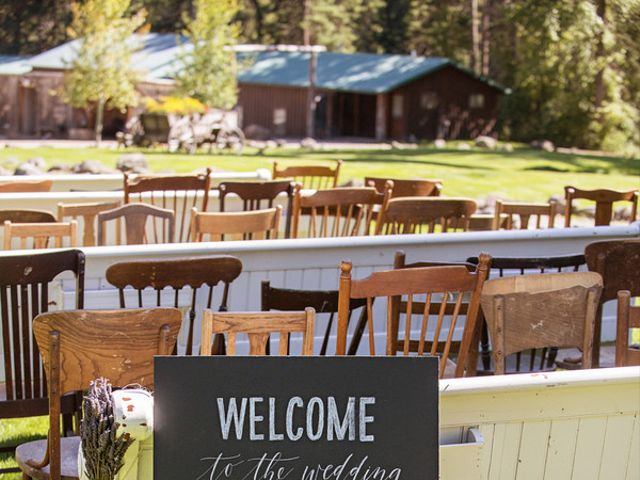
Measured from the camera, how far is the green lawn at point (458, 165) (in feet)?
59.7

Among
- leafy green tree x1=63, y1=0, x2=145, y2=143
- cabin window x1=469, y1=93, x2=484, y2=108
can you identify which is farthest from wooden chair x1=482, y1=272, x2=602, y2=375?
cabin window x1=469, y1=93, x2=484, y2=108

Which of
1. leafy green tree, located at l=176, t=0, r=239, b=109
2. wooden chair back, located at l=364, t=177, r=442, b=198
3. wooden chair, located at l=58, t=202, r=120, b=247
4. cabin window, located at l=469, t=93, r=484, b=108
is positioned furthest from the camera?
cabin window, located at l=469, t=93, r=484, b=108

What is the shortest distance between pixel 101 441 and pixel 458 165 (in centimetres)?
1938

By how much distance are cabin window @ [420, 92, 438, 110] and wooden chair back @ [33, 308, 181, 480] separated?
116 feet

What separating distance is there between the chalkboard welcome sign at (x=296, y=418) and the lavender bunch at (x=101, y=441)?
0.10 m

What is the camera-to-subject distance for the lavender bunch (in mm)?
2879

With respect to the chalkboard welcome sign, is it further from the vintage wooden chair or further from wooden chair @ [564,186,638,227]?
wooden chair @ [564,186,638,227]

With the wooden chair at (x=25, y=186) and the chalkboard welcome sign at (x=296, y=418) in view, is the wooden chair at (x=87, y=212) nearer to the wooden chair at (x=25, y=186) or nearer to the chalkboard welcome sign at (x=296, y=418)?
the wooden chair at (x=25, y=186)

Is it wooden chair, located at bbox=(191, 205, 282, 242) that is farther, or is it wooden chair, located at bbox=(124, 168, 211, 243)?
wooden chair, located at bbox=(124, 168, 211, 243)

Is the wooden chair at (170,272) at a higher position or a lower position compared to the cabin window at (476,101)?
lower

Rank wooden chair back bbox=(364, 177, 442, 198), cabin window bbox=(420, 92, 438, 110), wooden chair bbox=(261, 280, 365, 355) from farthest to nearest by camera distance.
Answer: cabin window bbox=(420, 92, 438, 110)
wooden chair back bbox=(364, 177, 442, 198)
wooden chair bbox=(261, 280, 365, 355)

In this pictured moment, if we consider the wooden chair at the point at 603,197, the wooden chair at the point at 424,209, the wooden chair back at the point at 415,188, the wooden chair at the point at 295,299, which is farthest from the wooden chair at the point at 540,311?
the wooden chair at the point at 603,197

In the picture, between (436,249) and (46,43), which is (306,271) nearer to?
(436,249)

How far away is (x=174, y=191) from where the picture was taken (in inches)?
311
